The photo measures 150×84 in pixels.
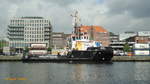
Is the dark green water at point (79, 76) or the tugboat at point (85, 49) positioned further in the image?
the tugboat at point (85, 49)

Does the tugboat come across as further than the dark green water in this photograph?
Yes

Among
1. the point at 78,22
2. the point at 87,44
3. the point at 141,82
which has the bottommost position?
the point at 141,82

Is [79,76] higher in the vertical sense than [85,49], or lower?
lower

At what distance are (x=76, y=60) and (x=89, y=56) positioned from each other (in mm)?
5992

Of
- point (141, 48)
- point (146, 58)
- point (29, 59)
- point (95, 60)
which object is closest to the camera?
point (95, 60)

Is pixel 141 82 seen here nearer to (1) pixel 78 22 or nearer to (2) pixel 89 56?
(2) pixel 89 56

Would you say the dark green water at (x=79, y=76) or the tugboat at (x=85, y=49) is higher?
the tugboat at (x=85, y=49)

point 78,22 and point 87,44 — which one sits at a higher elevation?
point 78,22

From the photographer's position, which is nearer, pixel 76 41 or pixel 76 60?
pixel 76 60

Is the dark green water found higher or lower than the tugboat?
lower

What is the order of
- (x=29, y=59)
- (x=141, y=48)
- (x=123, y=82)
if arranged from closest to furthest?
(x=123, y=82) < (x=29, y=59) < (x=141, y=48)

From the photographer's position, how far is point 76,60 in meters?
111

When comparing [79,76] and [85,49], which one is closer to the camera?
[79,76]

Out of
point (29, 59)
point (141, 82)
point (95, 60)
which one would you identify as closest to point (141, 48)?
point (95, 60)
